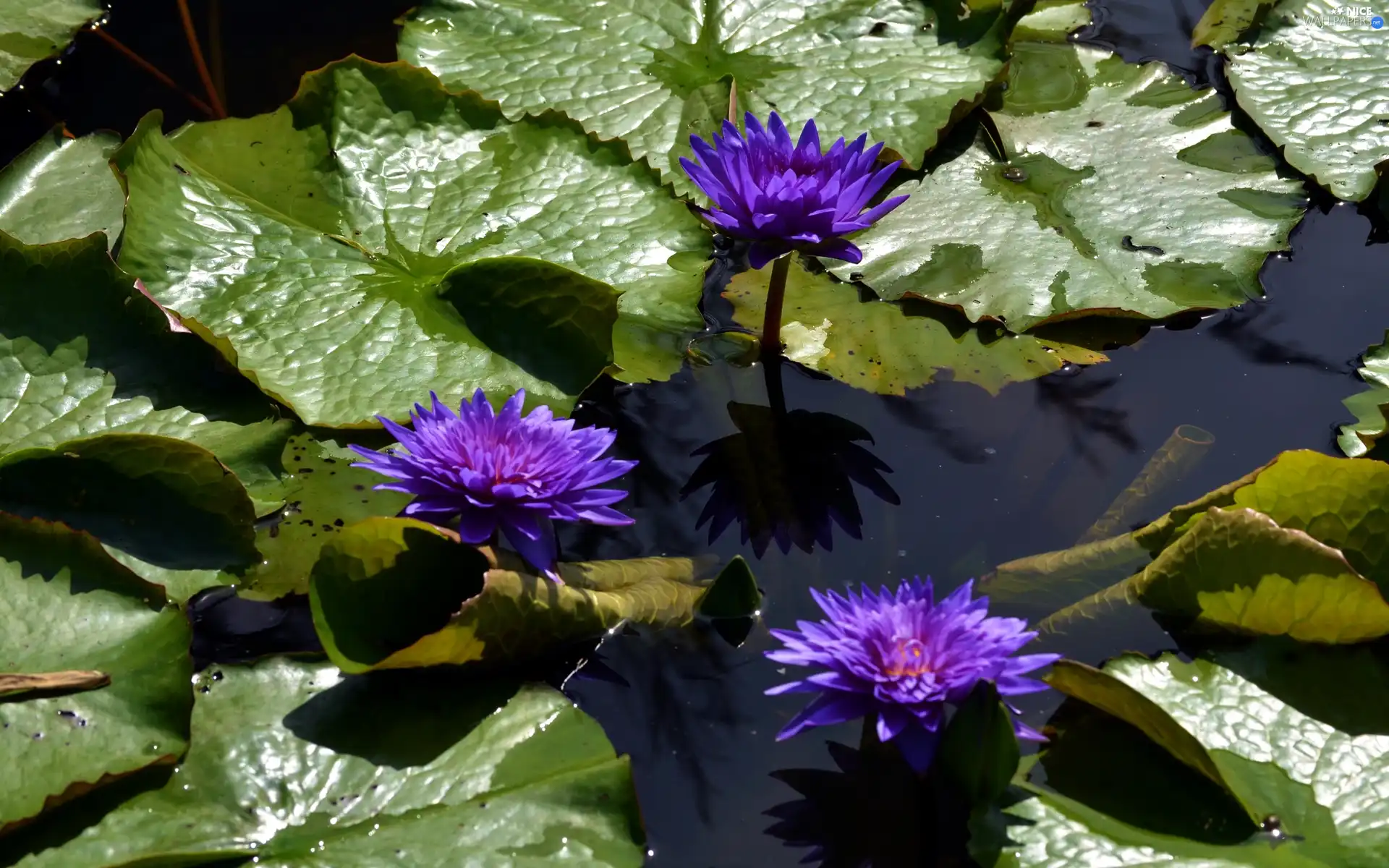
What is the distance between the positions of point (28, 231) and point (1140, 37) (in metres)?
2.63

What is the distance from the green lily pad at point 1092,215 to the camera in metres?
2.35

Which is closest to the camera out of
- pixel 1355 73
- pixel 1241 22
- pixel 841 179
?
pixel 841 179

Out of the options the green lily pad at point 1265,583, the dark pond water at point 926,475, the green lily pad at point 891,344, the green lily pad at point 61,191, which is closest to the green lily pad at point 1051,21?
the dark pond water at point 926,475

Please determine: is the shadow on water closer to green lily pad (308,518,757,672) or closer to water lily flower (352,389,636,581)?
green lily pad (308,518,757,672)

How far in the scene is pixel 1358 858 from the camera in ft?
4.66

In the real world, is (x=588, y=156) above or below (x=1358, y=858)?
above

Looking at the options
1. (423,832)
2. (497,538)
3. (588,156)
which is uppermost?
(588,156)

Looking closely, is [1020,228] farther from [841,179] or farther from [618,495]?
[618,495]

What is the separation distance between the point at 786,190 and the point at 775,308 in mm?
315

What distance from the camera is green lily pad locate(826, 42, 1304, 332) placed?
235 centimetres

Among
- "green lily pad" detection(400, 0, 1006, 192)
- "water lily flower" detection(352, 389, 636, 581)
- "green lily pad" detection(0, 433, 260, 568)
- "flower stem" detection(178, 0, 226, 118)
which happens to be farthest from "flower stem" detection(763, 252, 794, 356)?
"flower stem" detection(178, 0, 226, 118)

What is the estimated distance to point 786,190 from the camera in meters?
1.96

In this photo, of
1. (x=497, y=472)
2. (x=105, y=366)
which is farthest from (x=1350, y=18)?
(x=105, y=366)

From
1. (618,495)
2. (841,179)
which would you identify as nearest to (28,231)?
(618,495)
